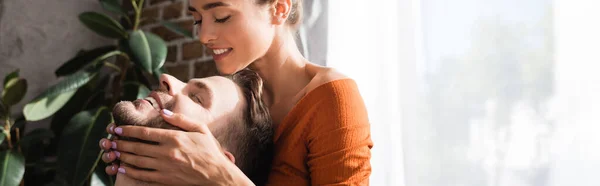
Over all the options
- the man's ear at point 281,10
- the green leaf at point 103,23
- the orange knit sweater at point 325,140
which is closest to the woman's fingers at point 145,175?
the orange knit sweater at point 325,140

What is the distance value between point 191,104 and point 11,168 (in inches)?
50.7

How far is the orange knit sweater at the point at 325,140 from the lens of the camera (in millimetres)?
982

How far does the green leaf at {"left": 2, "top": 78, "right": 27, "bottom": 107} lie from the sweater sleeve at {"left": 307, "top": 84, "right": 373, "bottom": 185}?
1.54m

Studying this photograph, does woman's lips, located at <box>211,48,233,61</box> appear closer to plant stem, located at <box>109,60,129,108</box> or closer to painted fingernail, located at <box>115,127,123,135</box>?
painted fingernail, located at <box>115,127,123,135</box>

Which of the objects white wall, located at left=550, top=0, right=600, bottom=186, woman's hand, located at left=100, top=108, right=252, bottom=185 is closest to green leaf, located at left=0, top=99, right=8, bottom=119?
woman's hand, located at left=100, top=108, right=252, bottom=185

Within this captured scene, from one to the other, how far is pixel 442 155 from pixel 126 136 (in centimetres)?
95

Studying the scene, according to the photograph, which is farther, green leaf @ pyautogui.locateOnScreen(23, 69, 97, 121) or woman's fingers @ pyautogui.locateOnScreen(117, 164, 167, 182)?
green leaf @ pyautogui.locateOnScreen(23, 69, 97, 121)

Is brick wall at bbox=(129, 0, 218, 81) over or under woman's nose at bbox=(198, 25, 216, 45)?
under

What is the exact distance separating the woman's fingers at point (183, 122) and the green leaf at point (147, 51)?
1.01 metres

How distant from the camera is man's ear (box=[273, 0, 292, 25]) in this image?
1032 mm

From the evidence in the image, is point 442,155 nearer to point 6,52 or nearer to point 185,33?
point 185,33

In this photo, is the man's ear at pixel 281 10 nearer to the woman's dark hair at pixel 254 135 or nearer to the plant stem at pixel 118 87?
A: the woman's dark hair at pixel 254 135

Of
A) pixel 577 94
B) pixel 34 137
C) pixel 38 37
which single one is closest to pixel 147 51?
pixel 34 137

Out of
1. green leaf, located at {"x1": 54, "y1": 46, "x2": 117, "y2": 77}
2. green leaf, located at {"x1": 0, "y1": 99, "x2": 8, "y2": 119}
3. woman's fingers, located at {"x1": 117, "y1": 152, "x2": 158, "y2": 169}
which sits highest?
woman's fingers, located at {"x1": 117, "y1": 152, "x2": 158, "y2": 169}
